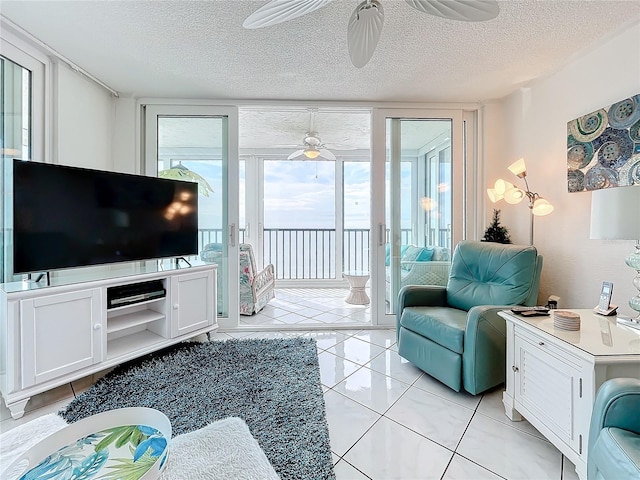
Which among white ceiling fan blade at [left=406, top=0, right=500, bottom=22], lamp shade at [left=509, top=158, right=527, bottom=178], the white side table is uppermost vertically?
white ceiling fan blade at [left=406, top=0, right=500, bottom=22]

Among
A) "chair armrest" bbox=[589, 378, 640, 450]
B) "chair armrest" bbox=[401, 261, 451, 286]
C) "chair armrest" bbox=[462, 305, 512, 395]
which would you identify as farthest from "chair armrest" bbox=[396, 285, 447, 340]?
"chair armrest" bbox=[589, 378, 640, 450]

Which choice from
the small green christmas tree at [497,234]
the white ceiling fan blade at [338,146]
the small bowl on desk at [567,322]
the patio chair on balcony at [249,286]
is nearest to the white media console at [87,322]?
the patio chair on balcony at [249,286]

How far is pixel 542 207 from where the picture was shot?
2.22 meters

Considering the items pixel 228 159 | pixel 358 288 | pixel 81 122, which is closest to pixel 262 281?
pixel 358 288

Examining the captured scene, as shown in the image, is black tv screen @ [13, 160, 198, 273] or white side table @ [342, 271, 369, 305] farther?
white side table @ [342, 271, 369, 305]

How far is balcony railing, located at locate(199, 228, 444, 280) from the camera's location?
208 inches

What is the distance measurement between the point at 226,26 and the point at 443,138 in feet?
7.83

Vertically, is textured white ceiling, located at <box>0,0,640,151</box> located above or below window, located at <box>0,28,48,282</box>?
above

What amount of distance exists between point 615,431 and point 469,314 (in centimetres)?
88

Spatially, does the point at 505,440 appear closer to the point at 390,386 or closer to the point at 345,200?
the point at 390,386

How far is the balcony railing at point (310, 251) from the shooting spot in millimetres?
5273

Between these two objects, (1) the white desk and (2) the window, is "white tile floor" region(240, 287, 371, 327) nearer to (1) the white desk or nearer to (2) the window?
(1) the white desk

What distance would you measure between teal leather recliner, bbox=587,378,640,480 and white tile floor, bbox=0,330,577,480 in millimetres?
429

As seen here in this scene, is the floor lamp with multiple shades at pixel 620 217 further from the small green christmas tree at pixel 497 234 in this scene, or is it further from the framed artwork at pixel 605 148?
the small green christmas tree at pixel 497 234
